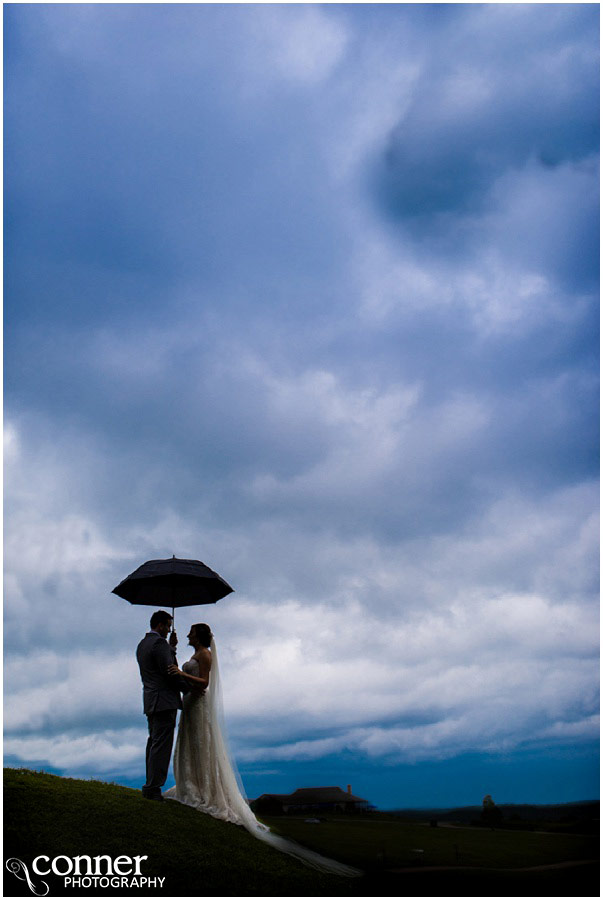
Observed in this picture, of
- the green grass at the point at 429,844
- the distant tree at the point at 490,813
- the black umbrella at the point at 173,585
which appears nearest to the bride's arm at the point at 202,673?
the black umbrella at the point at 173,585

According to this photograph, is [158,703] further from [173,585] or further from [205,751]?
[173,585]

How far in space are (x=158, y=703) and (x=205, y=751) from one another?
4.79ft

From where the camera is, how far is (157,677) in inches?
584

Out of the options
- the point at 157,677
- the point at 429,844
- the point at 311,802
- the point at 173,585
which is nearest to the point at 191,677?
the point at 157,677

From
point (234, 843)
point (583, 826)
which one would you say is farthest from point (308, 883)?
point (583, 826)

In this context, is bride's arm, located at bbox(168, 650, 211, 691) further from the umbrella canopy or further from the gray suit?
the umbrella canopy

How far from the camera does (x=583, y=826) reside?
1491 cm

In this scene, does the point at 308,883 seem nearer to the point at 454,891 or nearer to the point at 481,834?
the point at 454,891

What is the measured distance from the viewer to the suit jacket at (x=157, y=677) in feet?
48.4

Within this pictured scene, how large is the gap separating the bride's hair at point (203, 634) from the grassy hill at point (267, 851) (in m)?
3.08

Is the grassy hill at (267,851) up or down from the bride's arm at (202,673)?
down

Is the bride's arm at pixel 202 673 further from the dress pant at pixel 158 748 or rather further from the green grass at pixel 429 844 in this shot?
the green grass at pixel 429 844

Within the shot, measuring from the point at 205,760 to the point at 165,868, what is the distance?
2.81 m

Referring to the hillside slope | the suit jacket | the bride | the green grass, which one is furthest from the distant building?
the suit jacket
